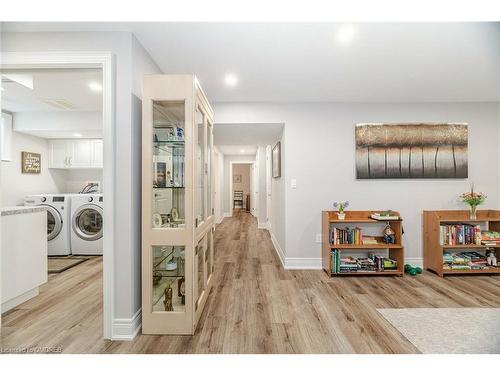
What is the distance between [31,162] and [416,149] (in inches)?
242

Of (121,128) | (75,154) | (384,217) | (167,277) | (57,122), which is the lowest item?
(167,277)

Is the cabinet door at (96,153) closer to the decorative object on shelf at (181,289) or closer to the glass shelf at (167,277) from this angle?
the glass shelf at (167,277)

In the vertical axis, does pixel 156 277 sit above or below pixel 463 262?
above

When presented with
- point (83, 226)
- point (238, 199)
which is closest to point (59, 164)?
point (83, 226)

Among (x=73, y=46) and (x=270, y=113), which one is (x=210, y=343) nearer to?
(x=73, y=46)

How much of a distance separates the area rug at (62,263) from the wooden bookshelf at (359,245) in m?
3.65

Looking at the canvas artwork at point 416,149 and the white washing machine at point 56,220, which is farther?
the white washing machine at point 56,220

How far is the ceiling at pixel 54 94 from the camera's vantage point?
2.73 meters

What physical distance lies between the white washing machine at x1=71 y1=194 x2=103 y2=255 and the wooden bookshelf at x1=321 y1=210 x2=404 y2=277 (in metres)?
3.57

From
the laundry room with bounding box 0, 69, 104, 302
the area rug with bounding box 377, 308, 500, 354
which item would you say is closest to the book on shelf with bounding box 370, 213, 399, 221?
the area rug with bounding box 377, 308, 500, 354

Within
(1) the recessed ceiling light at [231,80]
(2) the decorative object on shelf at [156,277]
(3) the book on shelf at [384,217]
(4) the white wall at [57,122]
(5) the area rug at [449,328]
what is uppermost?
(1) the recessed ceiling light at [231,80]

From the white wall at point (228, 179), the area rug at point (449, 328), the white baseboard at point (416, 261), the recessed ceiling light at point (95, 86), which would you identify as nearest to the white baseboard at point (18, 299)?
A: the recessed ceiling light at point (95, 86)

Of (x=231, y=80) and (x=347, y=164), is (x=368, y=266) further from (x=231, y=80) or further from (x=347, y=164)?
(x=231, y=80)

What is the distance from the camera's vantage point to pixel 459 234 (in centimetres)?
323
